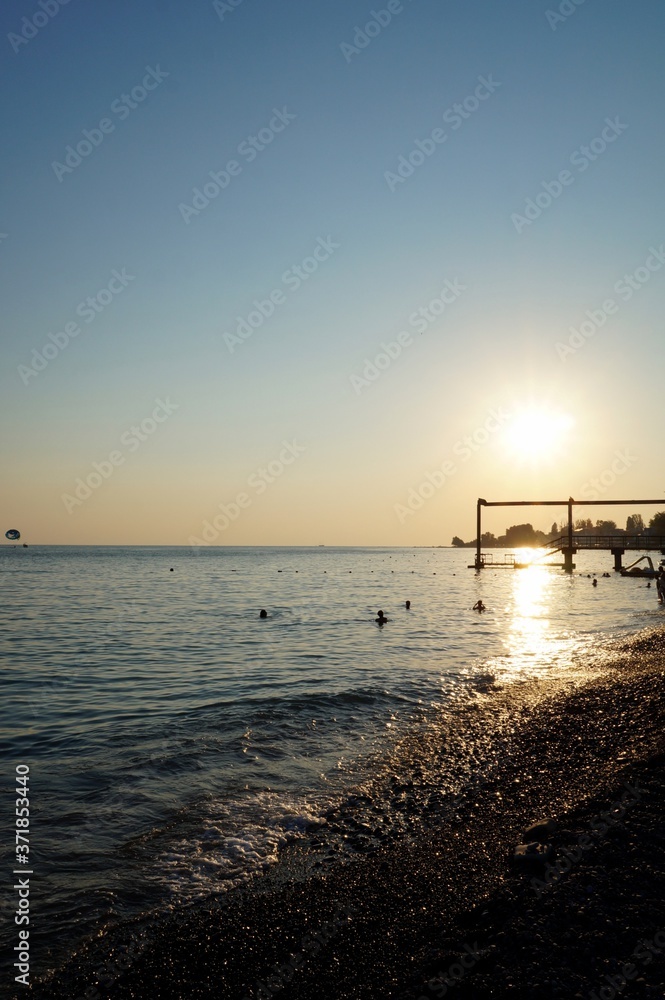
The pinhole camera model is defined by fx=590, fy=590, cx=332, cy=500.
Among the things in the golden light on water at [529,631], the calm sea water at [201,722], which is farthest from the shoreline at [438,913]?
the golden light on water at [529,631]

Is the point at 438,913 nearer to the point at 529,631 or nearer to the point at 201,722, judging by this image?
the point at 201,722

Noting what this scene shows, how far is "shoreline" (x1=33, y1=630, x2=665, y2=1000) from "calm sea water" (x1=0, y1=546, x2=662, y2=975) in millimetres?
752

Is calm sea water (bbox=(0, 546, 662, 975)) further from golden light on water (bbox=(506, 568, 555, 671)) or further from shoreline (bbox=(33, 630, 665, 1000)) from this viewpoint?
shoreline (bbox=(33, 630, 665, 1000))

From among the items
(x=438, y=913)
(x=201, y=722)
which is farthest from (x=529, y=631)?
(x=438, y=913)

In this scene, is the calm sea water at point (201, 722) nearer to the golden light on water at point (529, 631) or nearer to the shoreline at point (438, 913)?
the golden light on water at point (529, 631)

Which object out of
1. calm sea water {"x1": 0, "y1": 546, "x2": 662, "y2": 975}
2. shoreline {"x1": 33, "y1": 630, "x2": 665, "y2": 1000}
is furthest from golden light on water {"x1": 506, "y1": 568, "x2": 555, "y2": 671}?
shoreline {"x1": 33, "y1": 630, "x2": 665, "y2": 1000}

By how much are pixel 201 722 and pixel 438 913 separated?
962 cm

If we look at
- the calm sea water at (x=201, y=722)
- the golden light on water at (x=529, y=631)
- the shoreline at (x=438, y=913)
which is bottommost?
the golden light on water at (x=529, y=631)

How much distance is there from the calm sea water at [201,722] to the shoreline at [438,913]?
0.75 metres

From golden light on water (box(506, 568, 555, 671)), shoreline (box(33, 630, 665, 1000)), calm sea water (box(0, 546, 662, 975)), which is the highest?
shoreline (box(33, 630, 665, 1000))

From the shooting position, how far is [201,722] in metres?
14.1

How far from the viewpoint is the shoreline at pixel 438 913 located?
4582mm

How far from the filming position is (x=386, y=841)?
303 inches

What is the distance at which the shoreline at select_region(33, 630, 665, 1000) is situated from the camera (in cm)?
458
